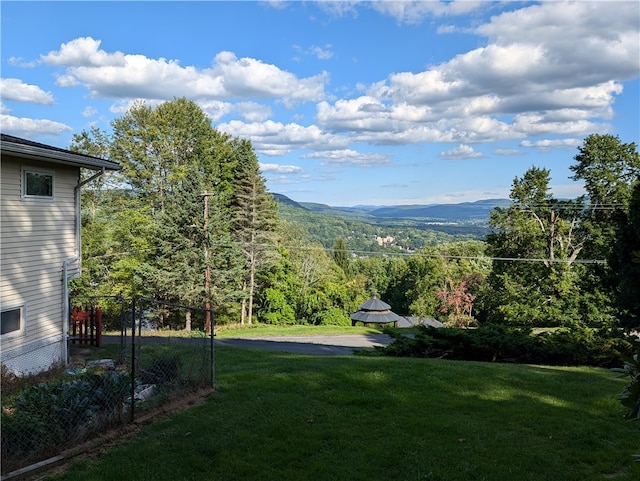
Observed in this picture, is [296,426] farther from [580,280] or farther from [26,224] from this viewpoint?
[580,280]

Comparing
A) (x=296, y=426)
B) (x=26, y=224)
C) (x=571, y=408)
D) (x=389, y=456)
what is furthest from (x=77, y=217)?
(x=571, y=408)

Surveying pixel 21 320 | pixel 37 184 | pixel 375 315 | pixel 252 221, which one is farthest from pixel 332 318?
pixel 37 184

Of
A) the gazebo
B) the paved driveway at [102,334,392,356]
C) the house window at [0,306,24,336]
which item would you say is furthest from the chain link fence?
the gazebo

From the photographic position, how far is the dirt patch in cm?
466

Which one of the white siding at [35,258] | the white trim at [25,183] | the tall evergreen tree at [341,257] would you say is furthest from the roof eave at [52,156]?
the tall evergreen tree at [341,257]

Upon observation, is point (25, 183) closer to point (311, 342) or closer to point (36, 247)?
point (36, 247)

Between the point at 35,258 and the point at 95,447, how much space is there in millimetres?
7067

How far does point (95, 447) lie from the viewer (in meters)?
5.37

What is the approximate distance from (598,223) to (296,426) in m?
26.8

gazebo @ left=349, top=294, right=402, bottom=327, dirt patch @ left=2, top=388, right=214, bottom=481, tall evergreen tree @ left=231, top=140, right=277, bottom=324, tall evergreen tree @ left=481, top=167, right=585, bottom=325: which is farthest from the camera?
tall evergreen tree @ left=231, top=140, right=277, bottom=324

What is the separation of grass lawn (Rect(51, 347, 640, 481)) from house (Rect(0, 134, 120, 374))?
4.93 m

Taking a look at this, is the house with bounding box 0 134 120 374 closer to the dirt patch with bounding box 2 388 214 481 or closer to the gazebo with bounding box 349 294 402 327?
the dirt patch with bounding box 2 388 214 481

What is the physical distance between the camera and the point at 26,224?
418 inches

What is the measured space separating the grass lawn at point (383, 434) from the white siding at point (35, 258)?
4.93 meters
